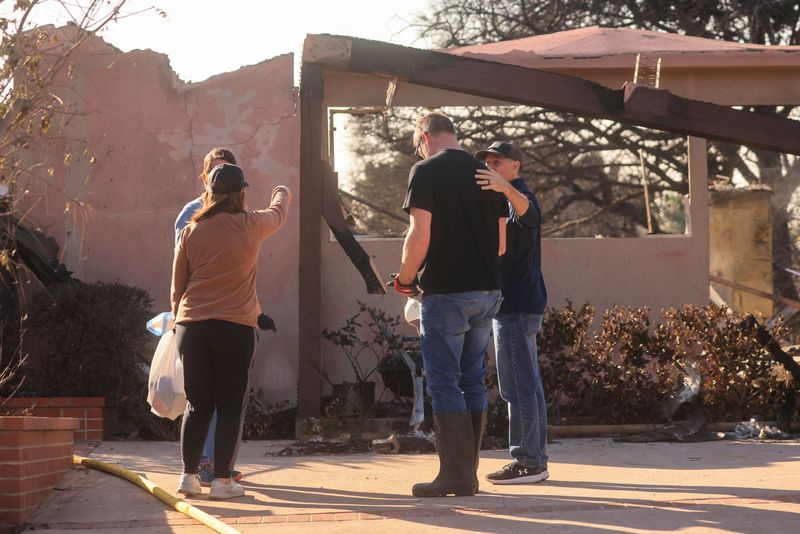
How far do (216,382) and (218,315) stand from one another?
35cm

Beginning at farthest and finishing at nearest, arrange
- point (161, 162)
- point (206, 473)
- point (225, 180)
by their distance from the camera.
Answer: point (161, 162) → point (206, 473) → point (225, 180)

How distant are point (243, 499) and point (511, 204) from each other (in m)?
2.07

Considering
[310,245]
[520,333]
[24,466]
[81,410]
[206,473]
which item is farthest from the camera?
[310,245]

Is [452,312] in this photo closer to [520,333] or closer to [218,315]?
[520,333]

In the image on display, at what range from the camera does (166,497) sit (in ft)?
19.1

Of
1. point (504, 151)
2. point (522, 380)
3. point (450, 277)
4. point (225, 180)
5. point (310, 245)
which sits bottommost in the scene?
point (522, 380)

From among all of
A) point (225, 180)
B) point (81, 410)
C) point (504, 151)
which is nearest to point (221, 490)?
point (225, 180)

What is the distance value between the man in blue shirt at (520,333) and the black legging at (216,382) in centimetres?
139

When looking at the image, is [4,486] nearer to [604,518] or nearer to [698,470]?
[604,518]

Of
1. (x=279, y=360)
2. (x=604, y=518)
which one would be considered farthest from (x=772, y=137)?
(x=279, y=360)

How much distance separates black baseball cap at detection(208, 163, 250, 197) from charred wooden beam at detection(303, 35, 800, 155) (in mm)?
2732

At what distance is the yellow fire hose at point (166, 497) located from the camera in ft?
16.4

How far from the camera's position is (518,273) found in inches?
248

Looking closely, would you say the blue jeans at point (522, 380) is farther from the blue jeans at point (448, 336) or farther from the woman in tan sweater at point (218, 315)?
the woman in tan sweater at point (218, 315)
